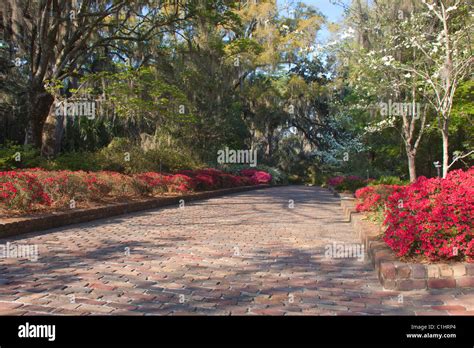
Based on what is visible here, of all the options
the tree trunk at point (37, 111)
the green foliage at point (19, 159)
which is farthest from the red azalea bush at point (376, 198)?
the tree trunk at point (37, 111)

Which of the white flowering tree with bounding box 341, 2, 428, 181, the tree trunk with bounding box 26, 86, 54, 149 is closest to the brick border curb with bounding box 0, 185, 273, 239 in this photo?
the tree trunk with bounding box 26, 86, 54, 149

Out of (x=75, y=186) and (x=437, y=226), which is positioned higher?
(x=75, y=186)

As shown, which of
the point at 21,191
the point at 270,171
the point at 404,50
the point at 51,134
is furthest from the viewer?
the point at 270,171

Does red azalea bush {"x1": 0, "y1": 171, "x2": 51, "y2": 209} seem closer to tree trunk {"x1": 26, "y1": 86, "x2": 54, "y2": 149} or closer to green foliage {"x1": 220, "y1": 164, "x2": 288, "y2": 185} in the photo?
tree trunk {"x1": 26, "y1": 86, "x2": 54, "y2": 149}

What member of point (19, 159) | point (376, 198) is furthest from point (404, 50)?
point (19, 159)

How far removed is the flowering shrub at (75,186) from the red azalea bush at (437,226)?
23.8 feet

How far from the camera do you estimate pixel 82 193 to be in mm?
10734

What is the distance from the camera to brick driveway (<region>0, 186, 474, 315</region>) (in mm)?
4141

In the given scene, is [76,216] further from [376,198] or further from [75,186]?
[376,198]

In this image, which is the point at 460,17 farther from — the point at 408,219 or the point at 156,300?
the point at 156,300

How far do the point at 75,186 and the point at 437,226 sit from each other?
28.1ft

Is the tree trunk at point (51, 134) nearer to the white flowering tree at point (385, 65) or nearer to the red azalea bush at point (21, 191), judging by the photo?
the red azalea bush at point (21, 191)

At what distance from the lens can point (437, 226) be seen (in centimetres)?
524

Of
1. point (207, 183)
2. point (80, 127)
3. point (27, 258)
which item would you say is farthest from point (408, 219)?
point (80, 127)
